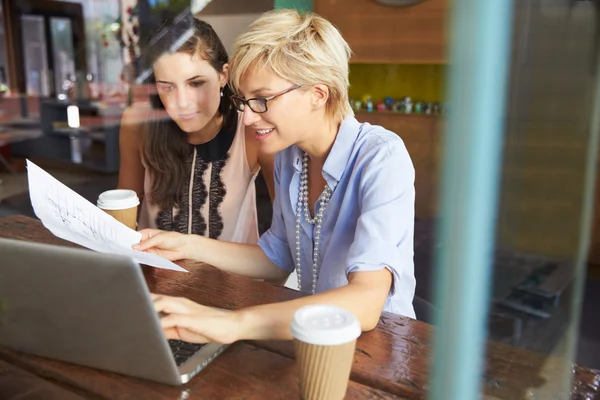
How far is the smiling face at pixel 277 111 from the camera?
1173 mm

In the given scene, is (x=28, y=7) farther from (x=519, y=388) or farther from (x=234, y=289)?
(x=519, y=388)

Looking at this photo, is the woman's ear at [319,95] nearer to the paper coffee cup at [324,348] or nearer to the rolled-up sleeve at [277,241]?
the rolled-up sleeve at [277,241]

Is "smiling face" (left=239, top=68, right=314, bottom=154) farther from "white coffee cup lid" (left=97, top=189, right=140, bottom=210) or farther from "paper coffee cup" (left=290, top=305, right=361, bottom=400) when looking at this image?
"paper coffee cup" (left=290, top=305, right=361, bottom=400)

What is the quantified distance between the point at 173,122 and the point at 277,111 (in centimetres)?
68

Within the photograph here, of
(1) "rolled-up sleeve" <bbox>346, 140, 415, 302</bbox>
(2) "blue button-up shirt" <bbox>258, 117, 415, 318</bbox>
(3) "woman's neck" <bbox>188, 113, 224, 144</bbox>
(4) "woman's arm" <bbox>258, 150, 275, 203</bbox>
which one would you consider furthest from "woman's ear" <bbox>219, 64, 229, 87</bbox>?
(1) "rolled-up sleeve" <bbox>346, 140, 415, 302</bbox>

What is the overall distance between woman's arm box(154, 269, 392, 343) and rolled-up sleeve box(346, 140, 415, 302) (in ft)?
0.09

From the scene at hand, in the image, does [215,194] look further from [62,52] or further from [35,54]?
[35,54]

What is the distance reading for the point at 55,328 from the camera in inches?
30.7

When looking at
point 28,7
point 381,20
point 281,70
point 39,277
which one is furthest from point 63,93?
point 39,277

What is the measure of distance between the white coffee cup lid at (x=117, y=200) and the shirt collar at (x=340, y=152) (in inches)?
18.3

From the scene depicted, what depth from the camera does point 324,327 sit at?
637 millimetres

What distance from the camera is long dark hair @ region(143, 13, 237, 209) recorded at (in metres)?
1.71

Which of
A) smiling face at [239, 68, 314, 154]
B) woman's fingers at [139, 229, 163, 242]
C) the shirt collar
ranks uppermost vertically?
smiling face at [239, 68, 314, 154]

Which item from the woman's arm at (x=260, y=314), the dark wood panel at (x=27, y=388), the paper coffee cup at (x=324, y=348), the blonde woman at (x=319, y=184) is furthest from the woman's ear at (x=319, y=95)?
the dark wood panel at (x=27, y=388)
